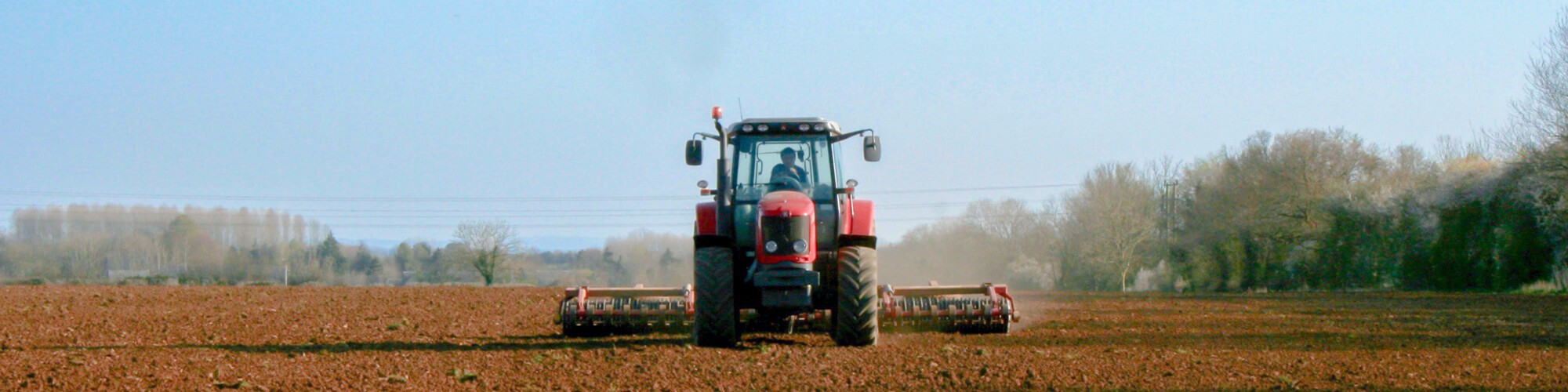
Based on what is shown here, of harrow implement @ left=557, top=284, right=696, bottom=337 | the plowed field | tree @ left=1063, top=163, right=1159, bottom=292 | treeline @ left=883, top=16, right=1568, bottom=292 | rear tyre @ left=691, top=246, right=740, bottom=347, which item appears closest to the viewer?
the plowed field

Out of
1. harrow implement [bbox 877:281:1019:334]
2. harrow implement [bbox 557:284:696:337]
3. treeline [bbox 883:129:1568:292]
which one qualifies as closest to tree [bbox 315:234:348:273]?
treeline [bbox 883:129:1568:292]

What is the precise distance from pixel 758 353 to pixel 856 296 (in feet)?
3.18

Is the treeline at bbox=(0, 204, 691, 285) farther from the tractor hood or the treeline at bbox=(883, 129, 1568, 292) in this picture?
the tractor hood

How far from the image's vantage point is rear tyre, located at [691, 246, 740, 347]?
1036cm

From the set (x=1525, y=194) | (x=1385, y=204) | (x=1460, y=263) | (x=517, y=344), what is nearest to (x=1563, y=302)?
(x=1525, y=194)

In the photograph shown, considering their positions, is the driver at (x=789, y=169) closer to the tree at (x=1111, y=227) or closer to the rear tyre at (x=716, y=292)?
the rear tyre at (x=716, y=292)

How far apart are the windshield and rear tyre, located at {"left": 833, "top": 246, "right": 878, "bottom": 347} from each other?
1115mm

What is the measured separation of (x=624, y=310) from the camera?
1262 cm

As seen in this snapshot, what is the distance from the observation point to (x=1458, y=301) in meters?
24.0

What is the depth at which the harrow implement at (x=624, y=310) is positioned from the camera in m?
12.6

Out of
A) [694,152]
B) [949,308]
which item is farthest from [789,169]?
[949,308]

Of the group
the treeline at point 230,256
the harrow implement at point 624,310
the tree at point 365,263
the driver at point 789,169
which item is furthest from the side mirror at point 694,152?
the tree at point 365,263

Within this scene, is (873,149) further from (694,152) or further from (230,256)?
(230,256)

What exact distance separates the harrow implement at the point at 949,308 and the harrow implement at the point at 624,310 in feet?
6.85
